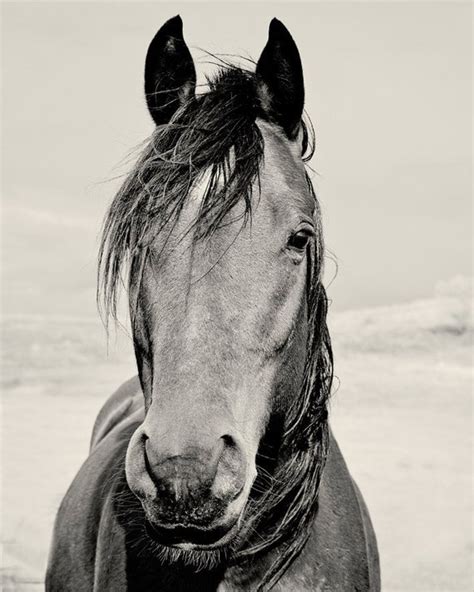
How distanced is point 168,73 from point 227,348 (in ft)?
4.65

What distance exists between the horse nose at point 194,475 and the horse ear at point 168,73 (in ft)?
5.29

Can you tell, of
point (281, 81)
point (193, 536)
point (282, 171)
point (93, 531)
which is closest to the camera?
point (193, 536)

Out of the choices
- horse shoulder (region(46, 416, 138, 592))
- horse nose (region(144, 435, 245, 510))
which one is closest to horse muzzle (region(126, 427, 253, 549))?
horse nose (region(144, 435, 245, 510))

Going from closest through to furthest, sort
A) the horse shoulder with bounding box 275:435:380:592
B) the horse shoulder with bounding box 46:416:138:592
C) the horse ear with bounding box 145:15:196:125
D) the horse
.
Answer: the horse
the horse shoulder with bounding box 275:435:380:592
the horse ear with bounding box 145:15:196:125
the horse shoulder with bounding box 46:416:138:592

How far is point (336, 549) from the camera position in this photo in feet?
10.6

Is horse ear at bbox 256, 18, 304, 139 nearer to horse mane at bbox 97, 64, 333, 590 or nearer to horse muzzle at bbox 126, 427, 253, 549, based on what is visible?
horse mane at bbox 97, 64, 333, 590

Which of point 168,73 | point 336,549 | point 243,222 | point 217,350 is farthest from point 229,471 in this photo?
point 168,73

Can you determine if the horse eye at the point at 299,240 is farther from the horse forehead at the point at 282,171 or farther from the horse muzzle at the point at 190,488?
the horse muzzle at the point at 190,488

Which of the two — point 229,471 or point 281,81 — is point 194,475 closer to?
point 229,471

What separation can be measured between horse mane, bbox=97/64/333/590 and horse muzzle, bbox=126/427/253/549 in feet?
2.03

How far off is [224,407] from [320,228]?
103cm

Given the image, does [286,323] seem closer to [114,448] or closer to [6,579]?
[114,448]

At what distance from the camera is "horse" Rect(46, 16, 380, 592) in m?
2.38

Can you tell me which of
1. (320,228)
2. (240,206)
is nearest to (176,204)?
(240,206)
